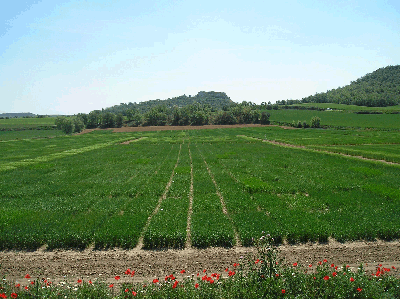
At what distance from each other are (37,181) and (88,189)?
7849mm

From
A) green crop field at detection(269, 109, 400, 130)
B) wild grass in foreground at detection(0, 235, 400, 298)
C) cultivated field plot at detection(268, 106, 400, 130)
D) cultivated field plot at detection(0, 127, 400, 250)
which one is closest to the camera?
wild grass in foreground at detection(0, 235, 400, 298)

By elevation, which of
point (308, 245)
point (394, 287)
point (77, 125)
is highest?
point (77, 125)

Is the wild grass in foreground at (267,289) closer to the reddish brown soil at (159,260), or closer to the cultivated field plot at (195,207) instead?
the reddish brown soil at (159,260)

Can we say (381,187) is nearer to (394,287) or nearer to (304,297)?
(394,287)

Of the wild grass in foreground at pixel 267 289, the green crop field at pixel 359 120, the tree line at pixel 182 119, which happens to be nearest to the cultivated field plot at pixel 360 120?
the green crop field at pixel 359 120

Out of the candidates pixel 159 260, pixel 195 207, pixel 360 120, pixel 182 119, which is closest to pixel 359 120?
pixel 360 120

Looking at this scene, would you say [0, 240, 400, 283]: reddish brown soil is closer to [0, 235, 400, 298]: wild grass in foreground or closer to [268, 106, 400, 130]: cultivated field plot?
[0, 235, 400, 298]: wild grass in foreground

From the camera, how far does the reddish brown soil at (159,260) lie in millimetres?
10086

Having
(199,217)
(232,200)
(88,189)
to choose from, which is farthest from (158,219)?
(88,189)

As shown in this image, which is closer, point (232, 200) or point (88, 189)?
point (232, 200)

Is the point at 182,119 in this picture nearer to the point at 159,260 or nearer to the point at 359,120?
the point at 359,120

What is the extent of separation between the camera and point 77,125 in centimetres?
13525

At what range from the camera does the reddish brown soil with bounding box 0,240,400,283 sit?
33.1 ft

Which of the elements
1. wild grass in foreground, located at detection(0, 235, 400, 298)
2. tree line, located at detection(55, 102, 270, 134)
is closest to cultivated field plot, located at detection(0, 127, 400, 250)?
wild grass in foreground, located at detection(0, 235, 400, 298)
